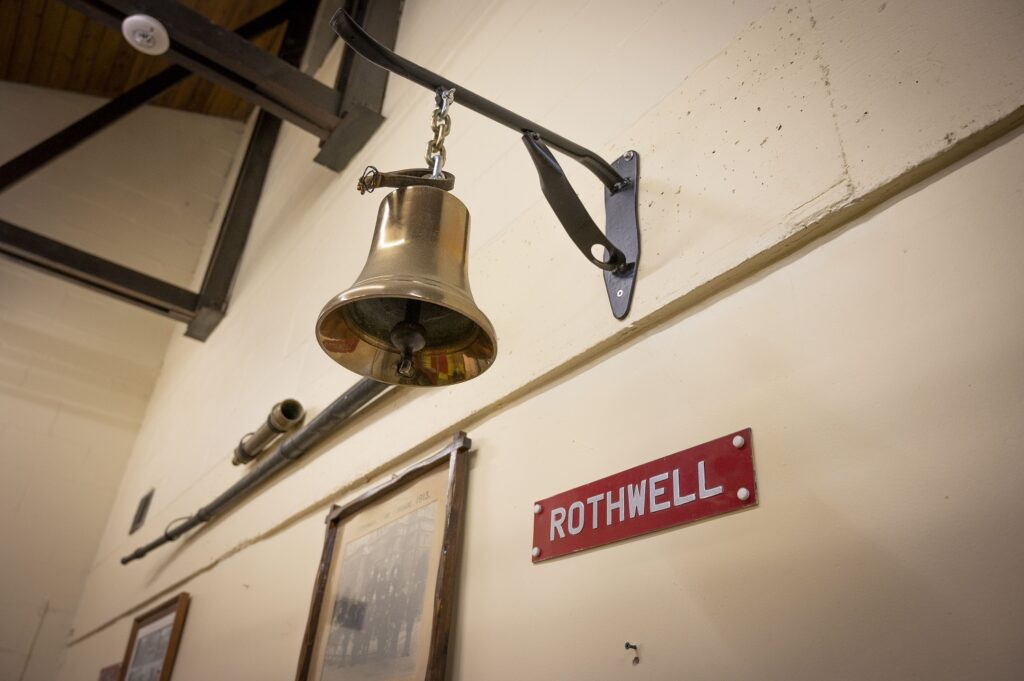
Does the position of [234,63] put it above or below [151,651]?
above

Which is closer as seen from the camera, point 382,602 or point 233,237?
point 382,602

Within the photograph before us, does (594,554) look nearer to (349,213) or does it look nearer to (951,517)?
(951,517)

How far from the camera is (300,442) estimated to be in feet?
6.70

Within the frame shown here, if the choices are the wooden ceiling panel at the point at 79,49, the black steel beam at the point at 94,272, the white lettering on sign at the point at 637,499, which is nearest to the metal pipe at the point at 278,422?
the white lettering on sign at the point at 637,499

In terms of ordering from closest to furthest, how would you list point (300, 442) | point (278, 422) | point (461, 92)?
point (461, 92) < point (300, 442) < point (278, 422)

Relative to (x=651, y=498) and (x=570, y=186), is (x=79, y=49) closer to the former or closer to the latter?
(x=570, y=186)

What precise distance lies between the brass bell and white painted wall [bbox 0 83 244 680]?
3263mm

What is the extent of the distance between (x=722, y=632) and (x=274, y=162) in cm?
372

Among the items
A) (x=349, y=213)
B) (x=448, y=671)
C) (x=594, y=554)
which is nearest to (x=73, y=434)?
(x=349, y=213)

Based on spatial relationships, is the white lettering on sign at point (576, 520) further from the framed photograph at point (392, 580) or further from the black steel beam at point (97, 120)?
the black steel beam at point (97, 120)

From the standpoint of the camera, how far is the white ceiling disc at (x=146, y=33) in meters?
2.49

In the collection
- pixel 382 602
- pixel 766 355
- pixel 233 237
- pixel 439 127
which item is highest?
pixel 233 237

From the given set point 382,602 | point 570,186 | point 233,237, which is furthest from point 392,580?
point 233,237

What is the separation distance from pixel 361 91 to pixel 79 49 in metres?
2.62
